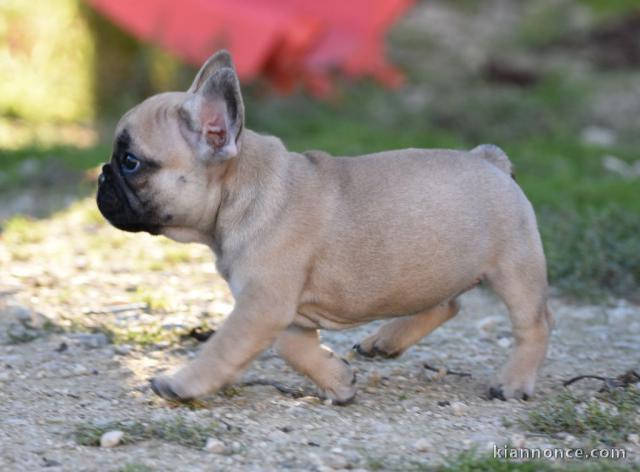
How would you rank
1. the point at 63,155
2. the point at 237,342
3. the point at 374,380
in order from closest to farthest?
the point at 237,342 → the point at 374,380 → the point at 63,155

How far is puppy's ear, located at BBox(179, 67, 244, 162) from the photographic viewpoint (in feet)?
15.7

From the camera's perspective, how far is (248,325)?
4805mm

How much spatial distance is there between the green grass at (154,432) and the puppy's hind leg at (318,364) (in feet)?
2.04

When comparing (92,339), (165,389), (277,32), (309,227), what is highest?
(277,32)

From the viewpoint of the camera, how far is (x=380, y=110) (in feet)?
40.4

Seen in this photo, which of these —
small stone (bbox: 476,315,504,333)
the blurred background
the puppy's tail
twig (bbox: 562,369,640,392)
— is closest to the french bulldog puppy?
the puppy's tail

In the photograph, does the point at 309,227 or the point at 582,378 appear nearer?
the point at 309,227

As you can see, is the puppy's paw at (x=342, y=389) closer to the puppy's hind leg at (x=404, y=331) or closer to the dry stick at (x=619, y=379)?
the puppy's hind leg at (x=404, y=331)

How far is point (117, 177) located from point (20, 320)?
150 cm

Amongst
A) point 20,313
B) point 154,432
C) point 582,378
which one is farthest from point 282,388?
point 20,313

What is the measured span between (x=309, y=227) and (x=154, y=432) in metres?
1.01

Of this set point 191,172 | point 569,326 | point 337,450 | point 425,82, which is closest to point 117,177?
point 191,172

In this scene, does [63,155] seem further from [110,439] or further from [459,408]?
[110,439]

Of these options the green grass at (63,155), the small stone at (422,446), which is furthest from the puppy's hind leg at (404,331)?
the green grass at (63,155)
